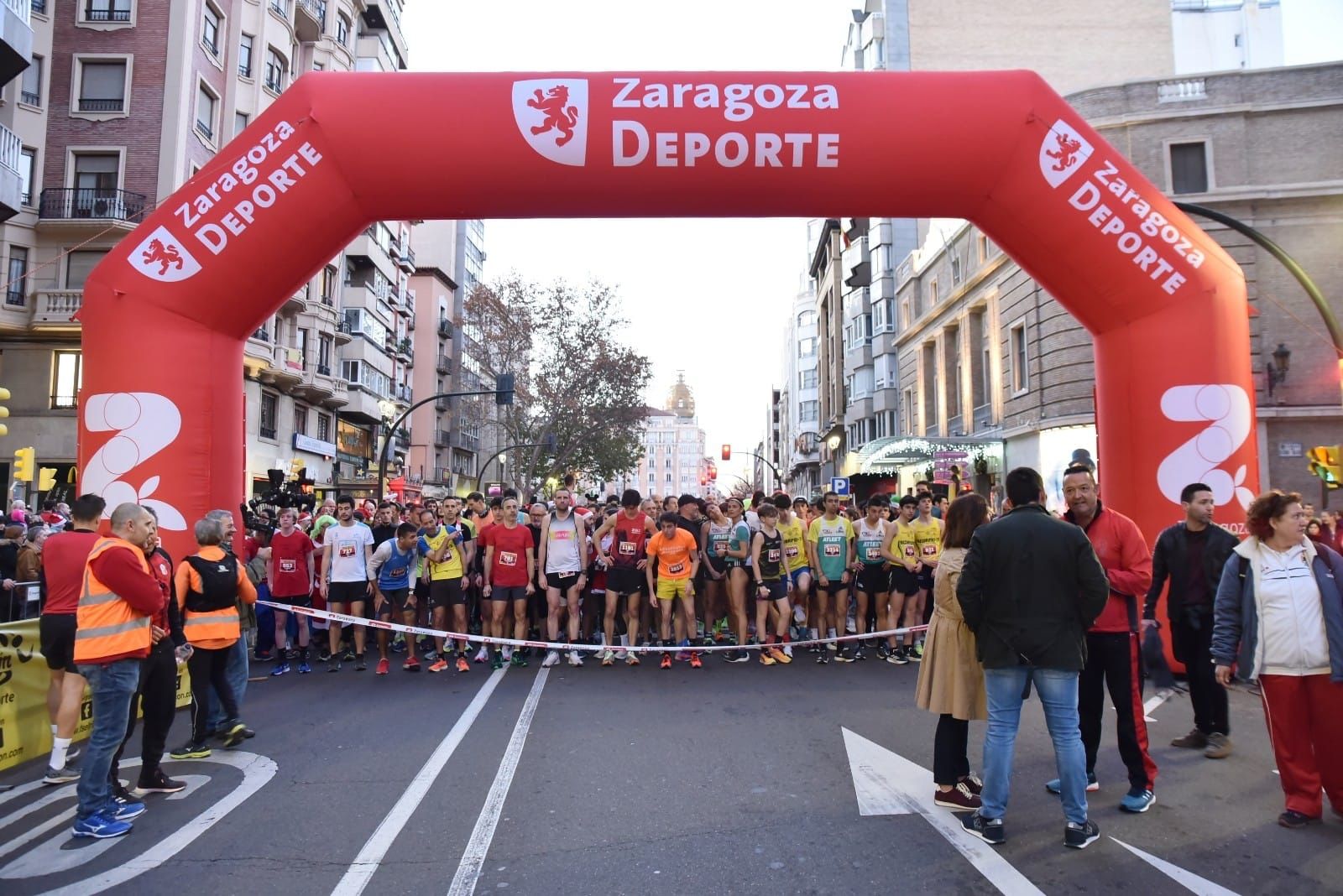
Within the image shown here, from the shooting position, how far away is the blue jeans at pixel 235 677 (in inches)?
260

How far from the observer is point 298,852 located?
4363mm

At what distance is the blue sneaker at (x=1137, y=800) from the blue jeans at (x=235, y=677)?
19.6 ft

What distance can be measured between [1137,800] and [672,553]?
5.66m

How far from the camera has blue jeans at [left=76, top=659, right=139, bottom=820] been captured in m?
4.74

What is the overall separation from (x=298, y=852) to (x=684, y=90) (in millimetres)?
6891

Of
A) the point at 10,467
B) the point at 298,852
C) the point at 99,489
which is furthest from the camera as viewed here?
the point at 10,467

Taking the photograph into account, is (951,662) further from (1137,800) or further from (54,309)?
(54,309)

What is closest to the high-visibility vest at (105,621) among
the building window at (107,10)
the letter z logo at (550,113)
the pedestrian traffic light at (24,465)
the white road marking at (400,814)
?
the white road marking at (400,814)

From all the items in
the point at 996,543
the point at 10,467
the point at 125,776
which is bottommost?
the point at 125,776

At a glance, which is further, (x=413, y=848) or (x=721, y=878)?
(x=413, y=848)

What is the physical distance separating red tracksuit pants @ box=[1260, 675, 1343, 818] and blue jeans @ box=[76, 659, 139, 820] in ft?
20.8

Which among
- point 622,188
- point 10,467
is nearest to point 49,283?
point 10,467

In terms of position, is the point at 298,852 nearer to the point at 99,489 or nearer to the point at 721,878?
the point at 721,878

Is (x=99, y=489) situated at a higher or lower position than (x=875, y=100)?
lower
